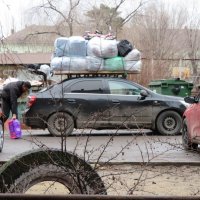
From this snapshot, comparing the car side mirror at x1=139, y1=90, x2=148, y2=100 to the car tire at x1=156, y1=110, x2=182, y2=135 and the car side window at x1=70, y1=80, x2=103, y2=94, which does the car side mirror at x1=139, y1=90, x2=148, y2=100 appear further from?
the car side window at x1=70, y1=80, x2=103, y2=94

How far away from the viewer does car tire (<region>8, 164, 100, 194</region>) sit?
4559mm

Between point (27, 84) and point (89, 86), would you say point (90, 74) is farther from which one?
point (27, 84)

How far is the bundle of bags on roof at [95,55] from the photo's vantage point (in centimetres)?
1470

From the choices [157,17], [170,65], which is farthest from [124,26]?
[170,65]

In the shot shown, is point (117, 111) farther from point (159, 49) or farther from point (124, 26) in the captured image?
point (124, 26)

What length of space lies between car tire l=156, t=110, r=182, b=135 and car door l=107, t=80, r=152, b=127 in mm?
360

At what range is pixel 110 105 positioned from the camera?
14133 millimetres

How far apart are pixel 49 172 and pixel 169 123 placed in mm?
10209

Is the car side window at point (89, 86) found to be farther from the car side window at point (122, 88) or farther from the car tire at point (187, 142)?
the car tire at point (187, 142)

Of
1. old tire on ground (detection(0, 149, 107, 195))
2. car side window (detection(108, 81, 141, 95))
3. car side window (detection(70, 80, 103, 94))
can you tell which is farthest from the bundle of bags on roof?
old tire on ground (detection(0, 149, 107, 195))

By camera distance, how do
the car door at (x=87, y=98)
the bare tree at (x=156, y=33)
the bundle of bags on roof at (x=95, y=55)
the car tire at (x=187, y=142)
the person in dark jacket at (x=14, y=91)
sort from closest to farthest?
the car tire at (x=187, y=142)
the car door at (x=87, y=98)
the person in dark jacket at (x=14, y=91)
the bundle of bags on roof at (x=95, y=55)
the bare tree at (x=156, y=33)

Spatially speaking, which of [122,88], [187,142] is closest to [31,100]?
[122,88]

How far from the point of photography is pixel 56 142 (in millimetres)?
12992

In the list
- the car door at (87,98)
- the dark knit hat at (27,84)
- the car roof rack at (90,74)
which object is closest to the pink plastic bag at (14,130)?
the dark knit hat at (27,84)
